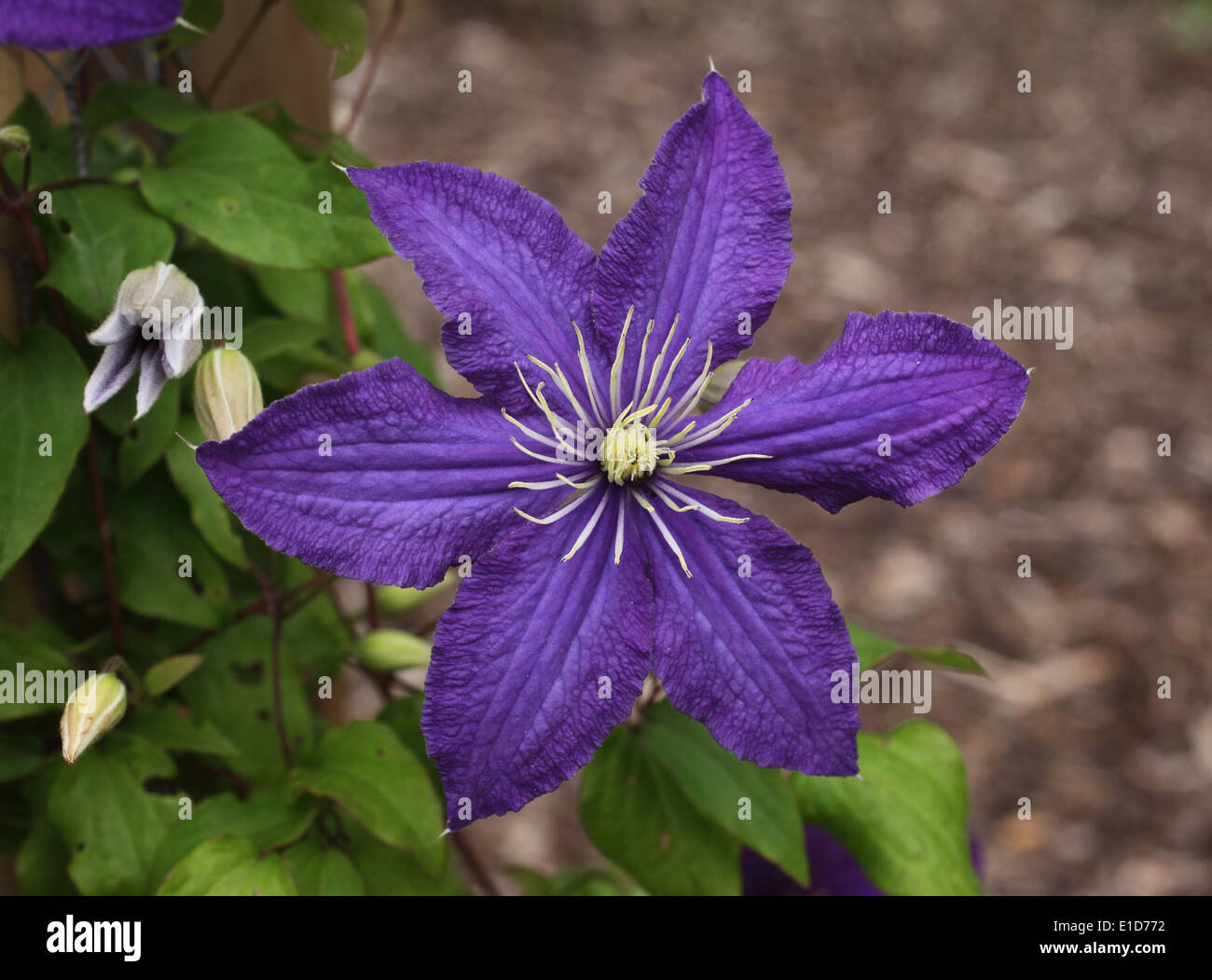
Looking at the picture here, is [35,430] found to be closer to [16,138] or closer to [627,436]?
[16,138]

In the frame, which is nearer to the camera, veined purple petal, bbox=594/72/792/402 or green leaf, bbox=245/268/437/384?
veined purple petal, bbox=594/72/792/402

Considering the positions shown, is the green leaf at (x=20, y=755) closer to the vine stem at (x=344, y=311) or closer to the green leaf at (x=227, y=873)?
the green leaf at (x=227, y=873)

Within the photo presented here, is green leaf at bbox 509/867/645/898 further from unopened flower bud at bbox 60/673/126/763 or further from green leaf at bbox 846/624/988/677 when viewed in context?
unopened flower bud at bbox 60/673/126/763

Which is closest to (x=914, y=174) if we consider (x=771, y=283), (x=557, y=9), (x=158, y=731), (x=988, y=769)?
(x=557, y=9)

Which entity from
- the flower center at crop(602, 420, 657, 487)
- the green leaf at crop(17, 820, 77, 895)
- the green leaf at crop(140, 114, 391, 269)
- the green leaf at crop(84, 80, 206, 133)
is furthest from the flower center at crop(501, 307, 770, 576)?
the green leaf at crop(17, 820, 77, 895)

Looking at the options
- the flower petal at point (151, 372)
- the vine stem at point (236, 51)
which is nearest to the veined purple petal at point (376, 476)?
the flower petal at point (151, 372)
